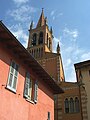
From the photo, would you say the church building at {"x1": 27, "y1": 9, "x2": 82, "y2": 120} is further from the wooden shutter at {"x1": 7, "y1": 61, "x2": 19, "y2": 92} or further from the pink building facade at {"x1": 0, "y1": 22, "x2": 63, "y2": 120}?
the wooden shutter at {"x1": 7, "y1": 61, "x2": 19, "y2": 92}

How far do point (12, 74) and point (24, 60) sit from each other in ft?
5.99

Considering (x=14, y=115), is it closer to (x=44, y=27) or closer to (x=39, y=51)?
(x=39, y=51)

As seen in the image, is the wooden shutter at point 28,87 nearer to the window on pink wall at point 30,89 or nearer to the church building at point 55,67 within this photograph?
the window on pink wall at point 30,89

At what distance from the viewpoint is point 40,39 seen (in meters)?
41.3

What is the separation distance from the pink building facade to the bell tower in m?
23.2

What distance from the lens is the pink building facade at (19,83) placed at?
960cm

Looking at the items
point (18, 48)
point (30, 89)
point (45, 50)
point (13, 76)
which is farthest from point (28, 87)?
point (45, 50)

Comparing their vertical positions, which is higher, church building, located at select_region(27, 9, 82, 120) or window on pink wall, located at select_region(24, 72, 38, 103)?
church building, located at select_region(27, 9, 82, 120)

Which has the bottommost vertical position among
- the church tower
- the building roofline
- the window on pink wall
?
the window on pink wall

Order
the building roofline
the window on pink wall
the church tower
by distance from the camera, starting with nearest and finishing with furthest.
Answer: the building roofline, the window on pink wall, the church tower

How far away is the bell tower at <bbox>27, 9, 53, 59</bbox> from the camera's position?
37.9 meters

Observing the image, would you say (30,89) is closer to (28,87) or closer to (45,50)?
(28,87)

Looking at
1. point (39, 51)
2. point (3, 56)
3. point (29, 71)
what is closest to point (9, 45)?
point (3, 56)

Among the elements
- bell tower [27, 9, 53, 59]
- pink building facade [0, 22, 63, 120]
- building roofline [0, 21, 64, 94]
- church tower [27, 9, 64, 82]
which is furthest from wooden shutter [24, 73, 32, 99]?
bell tower [27, 9, 53, 59]
